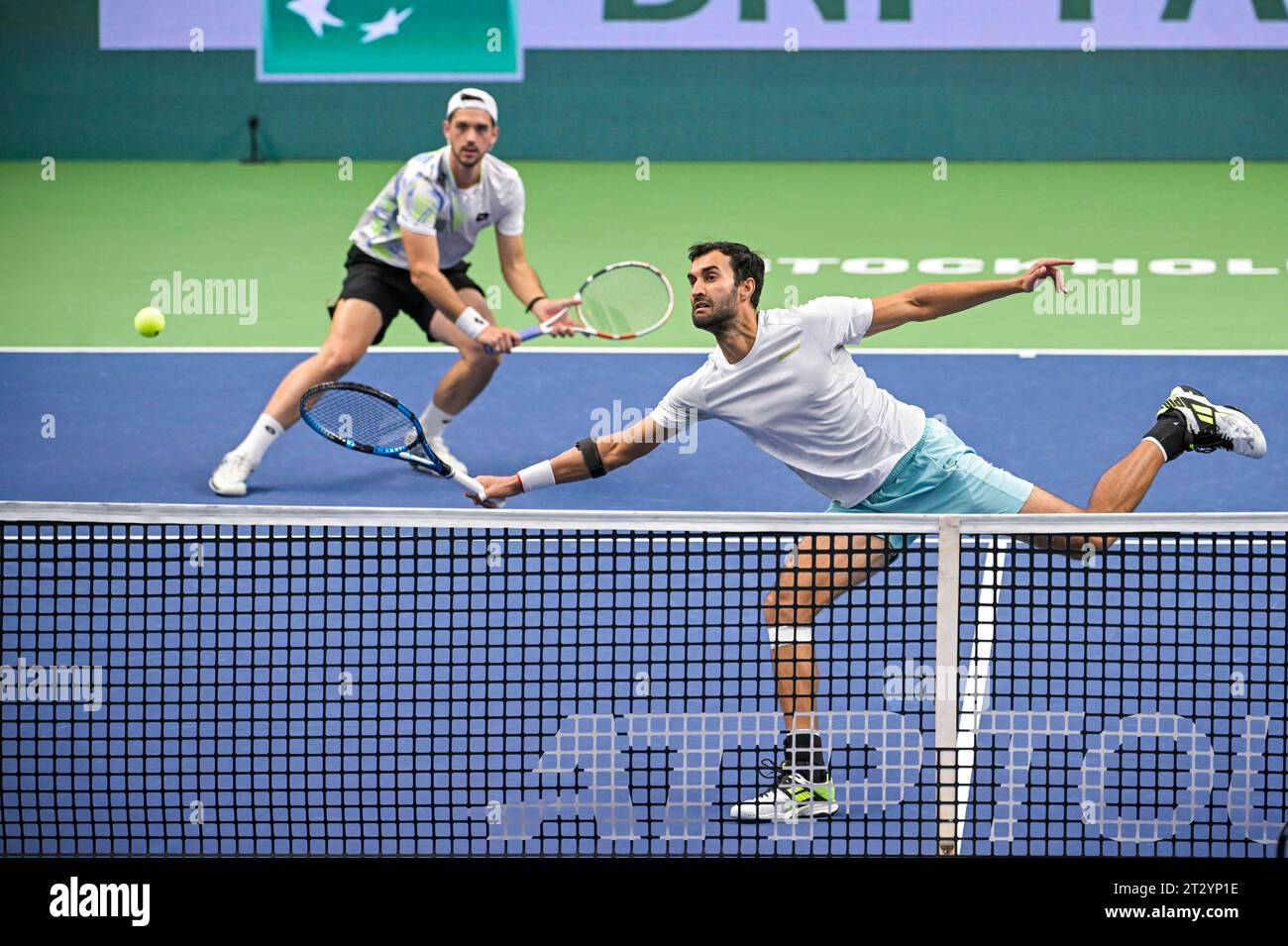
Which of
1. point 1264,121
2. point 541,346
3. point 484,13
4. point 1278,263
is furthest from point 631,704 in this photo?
point 1264,121

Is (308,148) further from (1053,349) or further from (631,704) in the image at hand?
(631,704)

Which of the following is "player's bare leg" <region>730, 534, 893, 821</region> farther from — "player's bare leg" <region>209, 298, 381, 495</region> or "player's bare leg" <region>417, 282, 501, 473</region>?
"player's bare leg" <region>209, 298, 381, 495</region>

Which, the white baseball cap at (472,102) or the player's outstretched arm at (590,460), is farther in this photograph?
the white baseball cap at (472,102)

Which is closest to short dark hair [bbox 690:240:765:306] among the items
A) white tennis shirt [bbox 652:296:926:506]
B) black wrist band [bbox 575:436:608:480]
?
white tennis shirt [bbox 652:296:926:506]

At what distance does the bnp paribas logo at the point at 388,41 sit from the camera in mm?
17344

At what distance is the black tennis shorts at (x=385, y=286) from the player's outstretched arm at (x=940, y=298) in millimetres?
3731

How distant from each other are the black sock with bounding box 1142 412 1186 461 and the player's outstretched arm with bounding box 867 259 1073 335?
88 centimetres

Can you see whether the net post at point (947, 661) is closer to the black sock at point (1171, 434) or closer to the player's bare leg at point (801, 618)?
the player's bare leg at point (801, 618)

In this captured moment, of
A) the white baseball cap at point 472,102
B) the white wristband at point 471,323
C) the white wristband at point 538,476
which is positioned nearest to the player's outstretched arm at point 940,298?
the white wristband at point 538,476

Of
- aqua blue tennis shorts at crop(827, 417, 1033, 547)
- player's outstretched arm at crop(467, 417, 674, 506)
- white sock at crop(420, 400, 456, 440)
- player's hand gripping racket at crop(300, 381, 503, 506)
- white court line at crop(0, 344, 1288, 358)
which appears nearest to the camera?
player's outstretched arm at crop(467, 417, 674, 506)

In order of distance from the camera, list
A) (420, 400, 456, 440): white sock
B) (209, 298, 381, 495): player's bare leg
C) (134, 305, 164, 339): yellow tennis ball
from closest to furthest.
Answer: (209, 298, 381, 495): player's bare leg, (420, 400, 456, 440): white sock, (134, 305, 164, 339): yellow tennis ball

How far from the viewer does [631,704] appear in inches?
288

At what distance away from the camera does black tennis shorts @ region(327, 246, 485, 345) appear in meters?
10.3

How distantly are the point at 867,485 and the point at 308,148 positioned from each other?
40.3 feet
